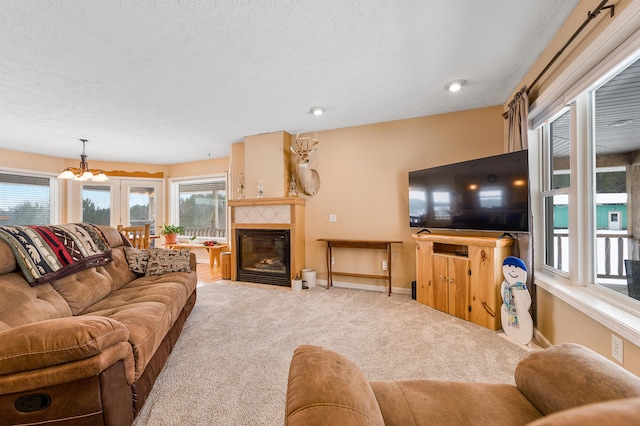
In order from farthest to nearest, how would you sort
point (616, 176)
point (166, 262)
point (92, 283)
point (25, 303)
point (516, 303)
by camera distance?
point (166, 262), point (516, 303), point (92, 283), point (616, 176), point (25, 303)

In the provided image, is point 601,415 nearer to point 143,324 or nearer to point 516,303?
point 143,324

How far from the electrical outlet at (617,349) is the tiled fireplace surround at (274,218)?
3179mm

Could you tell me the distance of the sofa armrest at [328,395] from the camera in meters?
0.59

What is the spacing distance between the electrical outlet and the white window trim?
0.17ft

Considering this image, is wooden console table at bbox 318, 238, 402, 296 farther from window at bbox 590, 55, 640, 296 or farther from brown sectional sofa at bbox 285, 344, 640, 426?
brown sectional sofa at bbox 285, 344, 640, 426

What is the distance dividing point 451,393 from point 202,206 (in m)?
6.34

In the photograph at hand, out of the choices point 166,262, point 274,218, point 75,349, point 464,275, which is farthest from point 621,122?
point 166,262

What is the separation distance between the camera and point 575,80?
1815 mm

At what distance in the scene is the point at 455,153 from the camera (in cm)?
343

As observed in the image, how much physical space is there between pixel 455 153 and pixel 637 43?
82.5 inches

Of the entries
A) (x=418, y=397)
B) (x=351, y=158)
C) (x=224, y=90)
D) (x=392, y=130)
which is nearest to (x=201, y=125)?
(x=224, y=90)

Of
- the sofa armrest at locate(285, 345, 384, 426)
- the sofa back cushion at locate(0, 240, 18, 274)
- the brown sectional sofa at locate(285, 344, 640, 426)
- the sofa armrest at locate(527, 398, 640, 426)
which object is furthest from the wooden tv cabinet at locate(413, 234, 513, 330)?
the sofa back cushion at locate(0, 240, 18, 274)

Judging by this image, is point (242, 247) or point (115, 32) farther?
point (242, 247)

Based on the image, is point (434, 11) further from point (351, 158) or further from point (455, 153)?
point (351, 158)
